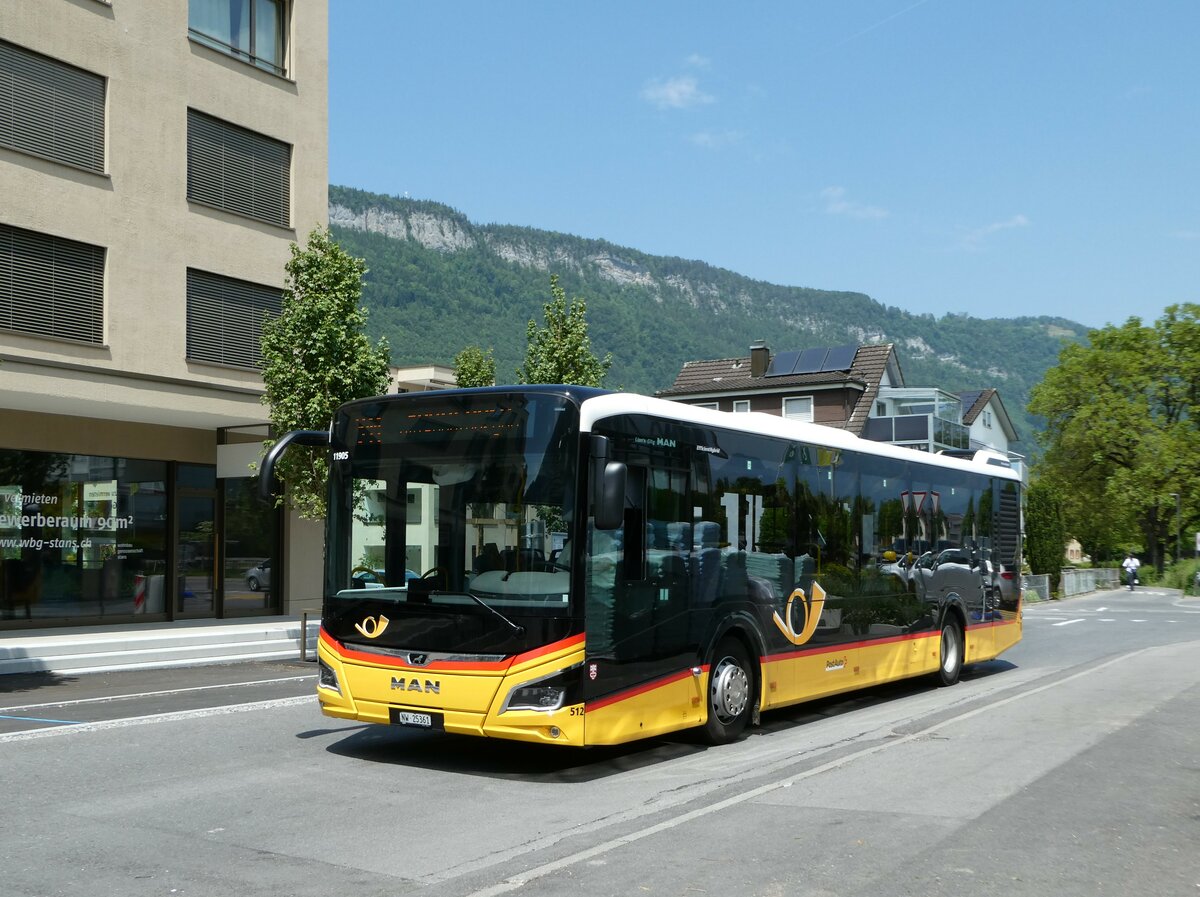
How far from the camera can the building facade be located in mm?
20203

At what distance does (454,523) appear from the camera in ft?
29.4

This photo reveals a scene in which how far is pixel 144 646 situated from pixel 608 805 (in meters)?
12.6

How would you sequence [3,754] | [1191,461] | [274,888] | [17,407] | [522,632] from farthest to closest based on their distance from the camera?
[1191,461], [17,407], [3,754], [522,632], [274,888]

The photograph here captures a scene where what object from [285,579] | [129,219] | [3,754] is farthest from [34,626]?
[3,754]

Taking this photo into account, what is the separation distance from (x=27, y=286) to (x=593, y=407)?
1507cm

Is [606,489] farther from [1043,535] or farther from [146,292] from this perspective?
[1043,535]

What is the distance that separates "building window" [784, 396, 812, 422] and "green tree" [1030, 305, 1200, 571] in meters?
15.8

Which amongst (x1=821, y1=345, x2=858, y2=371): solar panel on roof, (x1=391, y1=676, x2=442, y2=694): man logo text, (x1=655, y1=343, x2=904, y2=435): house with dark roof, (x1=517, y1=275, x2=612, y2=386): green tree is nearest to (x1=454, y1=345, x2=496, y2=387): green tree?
(x1=517, y1=275, x2=612, y2=386): green tree

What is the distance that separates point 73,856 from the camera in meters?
6.37

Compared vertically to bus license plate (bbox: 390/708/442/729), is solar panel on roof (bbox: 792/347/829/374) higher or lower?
higher

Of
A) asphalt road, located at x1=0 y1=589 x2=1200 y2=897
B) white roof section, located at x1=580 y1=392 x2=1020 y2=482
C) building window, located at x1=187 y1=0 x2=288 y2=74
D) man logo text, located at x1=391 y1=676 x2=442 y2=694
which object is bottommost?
asphalt road, located at x1=0 y1=589 x2=1200 y2=897

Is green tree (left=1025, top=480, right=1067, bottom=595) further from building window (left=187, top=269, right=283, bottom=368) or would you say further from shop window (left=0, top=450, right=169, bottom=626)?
shop window (left=0, top=450, right=169, bottom=626)

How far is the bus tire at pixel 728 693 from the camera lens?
10133 millimetres

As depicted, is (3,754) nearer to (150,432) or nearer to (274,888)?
(274,888)
